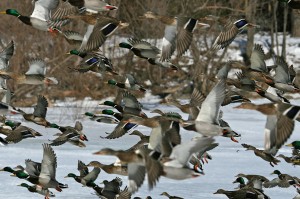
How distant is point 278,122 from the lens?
6.55m

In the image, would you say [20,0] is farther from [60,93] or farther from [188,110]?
[188,110]

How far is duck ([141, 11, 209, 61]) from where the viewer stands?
765 cm

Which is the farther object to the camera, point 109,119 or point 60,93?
point 60,93

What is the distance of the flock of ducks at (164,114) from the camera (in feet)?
20.1

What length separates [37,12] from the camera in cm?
849

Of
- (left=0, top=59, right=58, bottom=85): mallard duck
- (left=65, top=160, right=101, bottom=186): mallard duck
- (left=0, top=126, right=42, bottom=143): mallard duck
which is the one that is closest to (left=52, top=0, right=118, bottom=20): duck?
→ (left=0, top=59, right=58, bottom=85): mallard duck

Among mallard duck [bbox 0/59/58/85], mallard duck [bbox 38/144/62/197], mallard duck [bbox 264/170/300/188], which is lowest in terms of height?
mallard duck [bbox 264/170/300/188]

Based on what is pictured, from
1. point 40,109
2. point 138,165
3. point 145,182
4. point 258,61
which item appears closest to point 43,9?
point 40,109

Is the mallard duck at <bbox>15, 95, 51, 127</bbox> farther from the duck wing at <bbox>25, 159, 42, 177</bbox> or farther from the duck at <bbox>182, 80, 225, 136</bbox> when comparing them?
the duck at <bbox>182, 80, 225, 136</bbox>

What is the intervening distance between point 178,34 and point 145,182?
366 centimetres

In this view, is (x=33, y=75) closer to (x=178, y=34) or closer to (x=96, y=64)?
(x=96, y=64)

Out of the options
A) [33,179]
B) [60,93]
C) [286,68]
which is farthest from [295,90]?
[60,93]

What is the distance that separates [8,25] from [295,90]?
42.7ft

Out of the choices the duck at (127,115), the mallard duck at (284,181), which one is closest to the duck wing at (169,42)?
the duck at (127,115)
